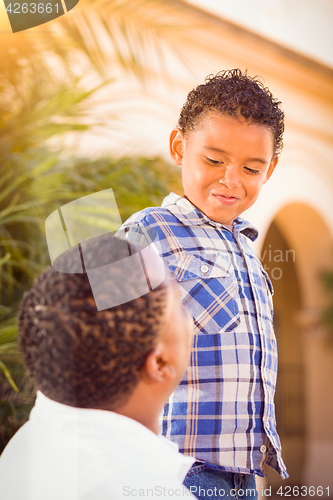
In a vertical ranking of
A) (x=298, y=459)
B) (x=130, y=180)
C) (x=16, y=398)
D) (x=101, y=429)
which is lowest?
(x=298, y=459)

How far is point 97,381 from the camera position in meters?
0.46

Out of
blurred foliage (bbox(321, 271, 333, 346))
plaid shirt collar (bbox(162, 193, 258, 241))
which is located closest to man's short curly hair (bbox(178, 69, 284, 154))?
plaid shirt collar (bbox(162, 193, 258, 241))

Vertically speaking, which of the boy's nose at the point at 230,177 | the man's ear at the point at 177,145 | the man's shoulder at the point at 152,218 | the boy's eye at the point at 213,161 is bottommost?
the man's shoulder at the point at 152,218

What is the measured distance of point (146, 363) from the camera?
0.47m

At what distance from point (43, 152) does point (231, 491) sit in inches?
52.8

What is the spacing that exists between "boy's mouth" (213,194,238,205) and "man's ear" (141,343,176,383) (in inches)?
12.1

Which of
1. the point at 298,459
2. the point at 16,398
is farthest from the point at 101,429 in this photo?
the point at 298,459

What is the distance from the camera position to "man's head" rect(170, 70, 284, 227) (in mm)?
693

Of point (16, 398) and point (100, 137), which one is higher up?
point (100, 137)

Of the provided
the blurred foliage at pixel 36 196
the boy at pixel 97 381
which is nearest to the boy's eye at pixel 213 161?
the boy at pixel 97 381

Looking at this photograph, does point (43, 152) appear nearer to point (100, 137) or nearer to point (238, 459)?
point (100, 137)

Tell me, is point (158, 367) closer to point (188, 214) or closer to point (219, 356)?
point (219, 356)

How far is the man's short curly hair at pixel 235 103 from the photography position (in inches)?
27.8

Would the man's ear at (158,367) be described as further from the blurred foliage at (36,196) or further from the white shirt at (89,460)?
the blurred foliage at (36,196)
